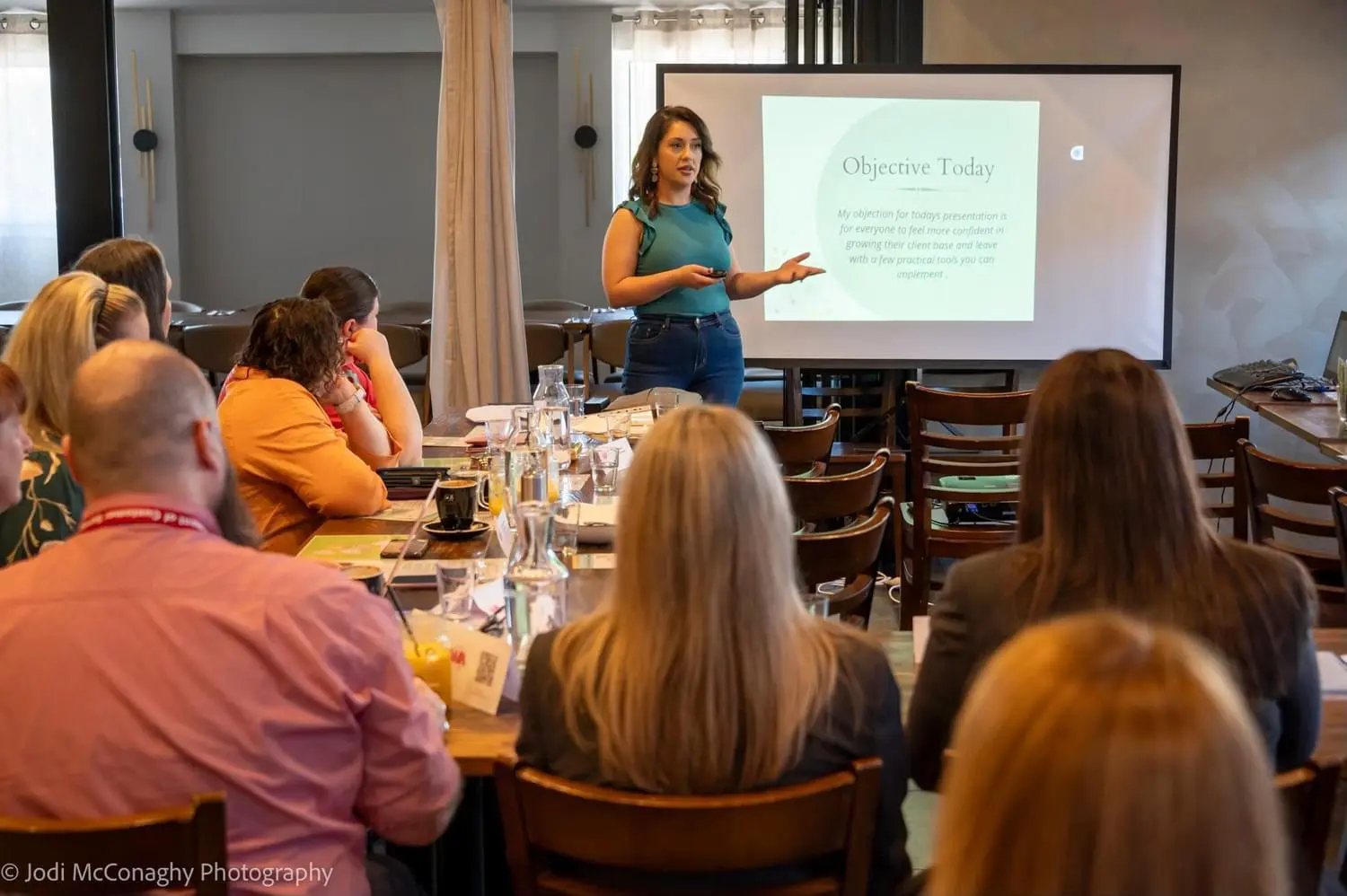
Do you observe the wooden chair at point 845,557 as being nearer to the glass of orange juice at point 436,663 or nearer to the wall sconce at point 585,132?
the glass of orange juice at point 436,663

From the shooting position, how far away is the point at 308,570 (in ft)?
4.96

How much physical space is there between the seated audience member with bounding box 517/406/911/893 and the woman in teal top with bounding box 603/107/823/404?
2.82 m

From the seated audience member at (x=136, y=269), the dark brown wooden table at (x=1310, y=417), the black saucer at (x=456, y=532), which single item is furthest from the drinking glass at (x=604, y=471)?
the dark brown wooden table at (x=1310, y=417)

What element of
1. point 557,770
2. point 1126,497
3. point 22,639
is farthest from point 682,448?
point 22,639

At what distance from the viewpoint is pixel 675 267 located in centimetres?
438

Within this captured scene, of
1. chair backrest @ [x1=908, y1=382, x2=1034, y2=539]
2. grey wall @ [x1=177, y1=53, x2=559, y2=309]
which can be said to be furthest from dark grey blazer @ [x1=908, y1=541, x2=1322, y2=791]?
grey wall @ [x1=177, y1=53, x2=559, y2=309]

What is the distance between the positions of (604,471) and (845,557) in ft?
2.50

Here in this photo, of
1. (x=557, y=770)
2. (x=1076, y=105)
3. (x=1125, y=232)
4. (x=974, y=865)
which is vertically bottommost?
(x=557, y=770)

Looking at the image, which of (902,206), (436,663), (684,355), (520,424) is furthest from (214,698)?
(902,206)

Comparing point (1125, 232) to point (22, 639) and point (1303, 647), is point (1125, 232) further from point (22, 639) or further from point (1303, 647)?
point (22, 639)

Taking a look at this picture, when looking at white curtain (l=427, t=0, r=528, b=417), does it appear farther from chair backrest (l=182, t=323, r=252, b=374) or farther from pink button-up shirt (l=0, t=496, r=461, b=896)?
pink button-up shirt (l=0, t=496, r=461, b=896)

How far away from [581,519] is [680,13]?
703 centimetres

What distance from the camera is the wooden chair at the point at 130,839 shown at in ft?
4.14

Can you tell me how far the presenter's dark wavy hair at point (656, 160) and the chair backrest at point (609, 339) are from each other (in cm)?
234
